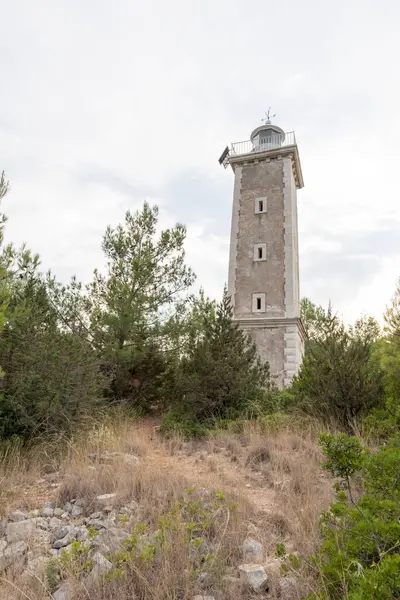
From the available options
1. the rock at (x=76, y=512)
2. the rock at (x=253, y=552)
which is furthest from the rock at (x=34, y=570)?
the rock at (x=253, y=552)

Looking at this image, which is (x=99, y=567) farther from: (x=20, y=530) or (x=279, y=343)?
(x=279, y=343)

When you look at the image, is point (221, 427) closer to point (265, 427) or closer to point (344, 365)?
point (265, 427)

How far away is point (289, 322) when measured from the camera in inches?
635

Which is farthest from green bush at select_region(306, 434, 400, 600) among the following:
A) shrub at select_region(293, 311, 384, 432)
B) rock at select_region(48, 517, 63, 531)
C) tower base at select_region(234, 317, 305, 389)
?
tower base at select_region(234, 317, 305, 389)

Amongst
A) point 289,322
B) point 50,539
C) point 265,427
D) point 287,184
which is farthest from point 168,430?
point 287,184

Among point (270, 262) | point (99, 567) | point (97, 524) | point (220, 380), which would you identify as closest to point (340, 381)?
point (220, 380)

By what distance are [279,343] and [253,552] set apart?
12970mm

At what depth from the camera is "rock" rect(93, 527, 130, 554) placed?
335cm

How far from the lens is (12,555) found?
3.28m

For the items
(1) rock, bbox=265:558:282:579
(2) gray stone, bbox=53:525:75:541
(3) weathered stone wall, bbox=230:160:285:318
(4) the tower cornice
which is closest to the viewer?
(1) rock, bbox=265:558:282:579

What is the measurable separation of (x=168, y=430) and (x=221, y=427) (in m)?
1.34

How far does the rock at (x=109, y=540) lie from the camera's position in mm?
3348

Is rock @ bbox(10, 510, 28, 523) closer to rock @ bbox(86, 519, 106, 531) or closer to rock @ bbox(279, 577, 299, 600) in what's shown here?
rock @ bbox(86, 519, 106, 531)

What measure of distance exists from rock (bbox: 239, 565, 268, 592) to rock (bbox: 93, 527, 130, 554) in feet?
3.51
